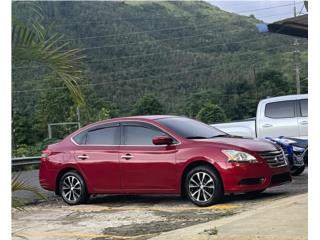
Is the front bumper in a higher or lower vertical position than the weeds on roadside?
higher

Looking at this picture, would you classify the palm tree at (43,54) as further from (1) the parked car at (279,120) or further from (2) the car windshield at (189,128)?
(1) the parked car at (279,120)

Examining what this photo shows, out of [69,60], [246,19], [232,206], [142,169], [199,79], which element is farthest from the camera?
[246,19]

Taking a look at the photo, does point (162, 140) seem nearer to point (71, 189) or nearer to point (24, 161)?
point (71, 189)

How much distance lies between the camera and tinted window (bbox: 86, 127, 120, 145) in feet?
32.9

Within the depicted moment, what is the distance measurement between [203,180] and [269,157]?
1124 millimetres

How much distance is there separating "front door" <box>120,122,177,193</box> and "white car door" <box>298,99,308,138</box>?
5075mm

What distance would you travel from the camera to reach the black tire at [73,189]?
1008 centimetres

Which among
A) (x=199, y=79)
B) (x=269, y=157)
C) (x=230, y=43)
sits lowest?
(x=269, y=157)

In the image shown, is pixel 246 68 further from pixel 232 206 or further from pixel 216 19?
pixel 232 206

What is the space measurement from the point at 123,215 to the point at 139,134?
166cm

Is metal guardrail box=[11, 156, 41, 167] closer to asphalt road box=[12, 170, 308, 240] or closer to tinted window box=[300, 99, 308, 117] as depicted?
asphalt road box=[12, 170, 308, 240]

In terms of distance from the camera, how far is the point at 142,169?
943 cm

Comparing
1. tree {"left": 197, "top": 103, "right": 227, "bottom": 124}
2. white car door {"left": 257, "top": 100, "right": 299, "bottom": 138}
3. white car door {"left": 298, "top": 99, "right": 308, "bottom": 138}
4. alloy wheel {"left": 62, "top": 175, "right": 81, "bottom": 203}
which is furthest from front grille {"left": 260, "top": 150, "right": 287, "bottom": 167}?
tree {"left": 197, "top": 103, "right": 227, "bottom": 124}

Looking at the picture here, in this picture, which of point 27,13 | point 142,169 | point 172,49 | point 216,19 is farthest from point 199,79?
point 27,13
